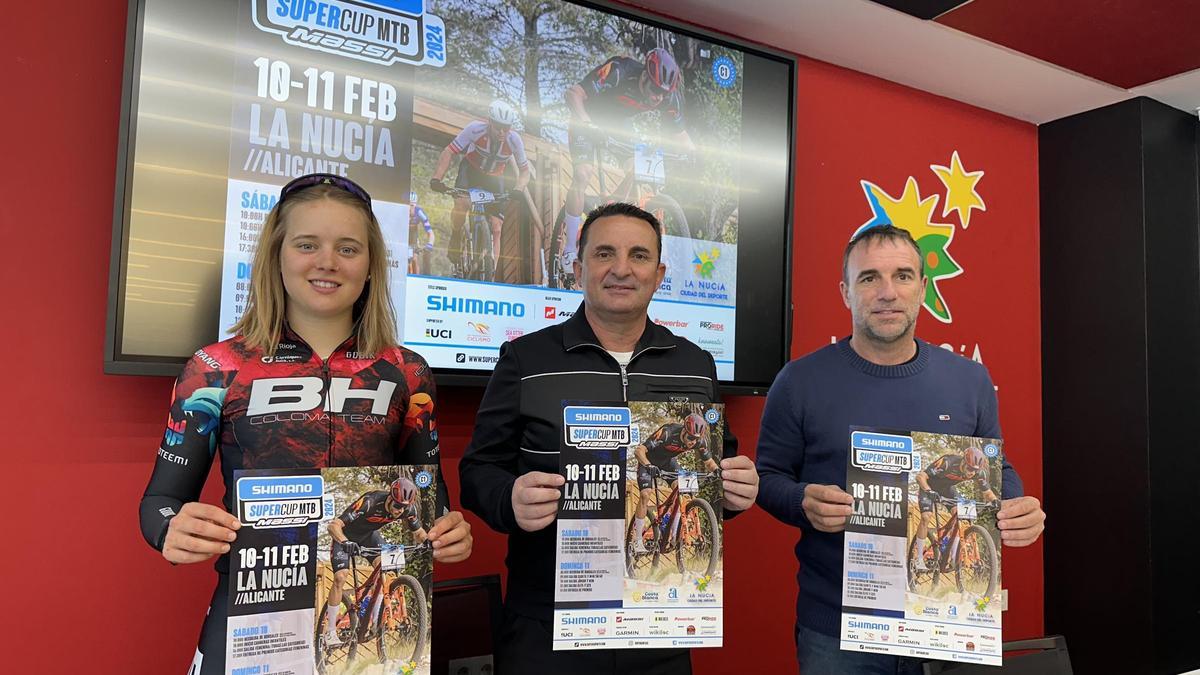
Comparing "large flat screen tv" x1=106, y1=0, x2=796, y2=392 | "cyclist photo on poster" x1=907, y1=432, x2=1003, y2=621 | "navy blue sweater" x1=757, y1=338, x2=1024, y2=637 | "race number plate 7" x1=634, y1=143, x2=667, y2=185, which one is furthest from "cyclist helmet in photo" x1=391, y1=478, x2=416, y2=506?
"race number plate 7" x1=634, y1=143, x2=667, y2=185

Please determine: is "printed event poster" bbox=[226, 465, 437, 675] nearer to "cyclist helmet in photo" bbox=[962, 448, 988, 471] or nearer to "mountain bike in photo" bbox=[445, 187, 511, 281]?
"cyclist helmet in photo" bbox=[962, 448, 988, 471]

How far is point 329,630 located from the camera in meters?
1.31

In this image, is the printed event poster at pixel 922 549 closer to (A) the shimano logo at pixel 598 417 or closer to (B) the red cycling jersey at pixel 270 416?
(A) the shimano logo at pixel 598 417

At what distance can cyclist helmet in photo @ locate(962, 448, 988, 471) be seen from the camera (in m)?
1.70

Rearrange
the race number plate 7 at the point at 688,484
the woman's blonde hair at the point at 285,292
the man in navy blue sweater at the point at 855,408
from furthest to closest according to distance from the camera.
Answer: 1. the man in navy blue sweater at the point at 855,408
2. the race number plate 7 at the point at 688,484
3. the woman's blonde hair at the point at 285,292

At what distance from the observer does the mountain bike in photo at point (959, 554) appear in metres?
1.67

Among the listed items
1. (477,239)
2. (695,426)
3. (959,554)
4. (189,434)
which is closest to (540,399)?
(695,426)

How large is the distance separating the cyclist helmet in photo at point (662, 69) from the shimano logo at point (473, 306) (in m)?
1.04

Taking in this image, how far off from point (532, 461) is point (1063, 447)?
3.58m

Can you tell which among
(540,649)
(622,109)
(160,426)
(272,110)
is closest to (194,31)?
(272,110)

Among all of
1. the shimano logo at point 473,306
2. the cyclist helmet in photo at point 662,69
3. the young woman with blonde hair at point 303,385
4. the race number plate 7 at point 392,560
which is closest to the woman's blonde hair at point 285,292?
the young woman with blonde hair at point 303,385

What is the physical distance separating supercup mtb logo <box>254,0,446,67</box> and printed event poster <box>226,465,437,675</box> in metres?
1.60

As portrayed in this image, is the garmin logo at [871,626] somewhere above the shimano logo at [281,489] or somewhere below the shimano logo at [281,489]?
below

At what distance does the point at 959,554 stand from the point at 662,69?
2066 mm
